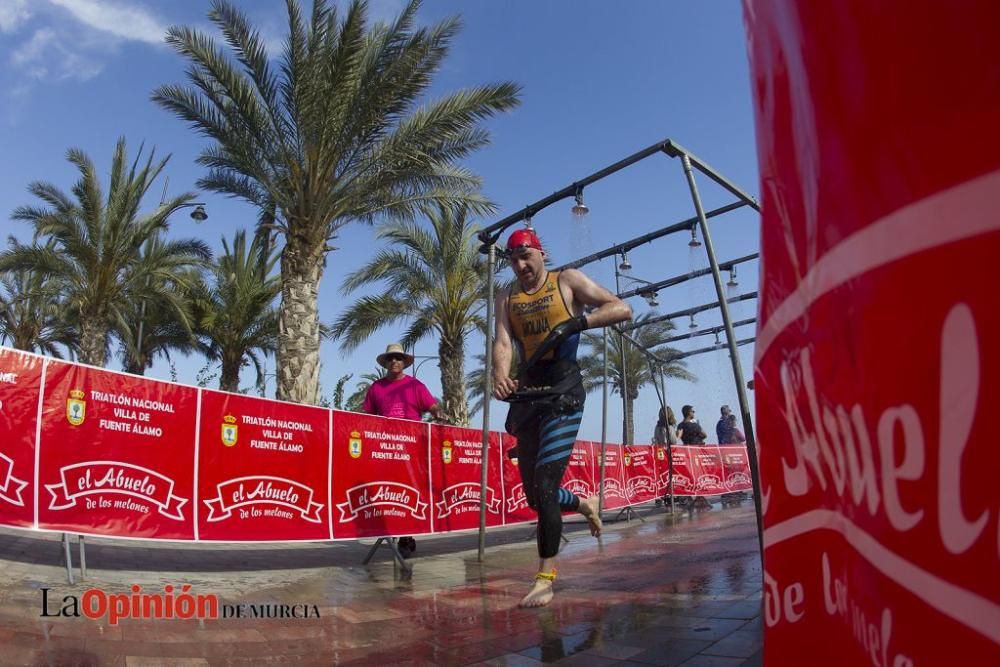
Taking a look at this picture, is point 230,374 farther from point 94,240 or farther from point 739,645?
point 739,645

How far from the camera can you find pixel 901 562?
63 centimetres

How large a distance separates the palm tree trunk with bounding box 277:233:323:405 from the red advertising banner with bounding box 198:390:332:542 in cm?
559

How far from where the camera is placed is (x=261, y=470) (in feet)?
15.6

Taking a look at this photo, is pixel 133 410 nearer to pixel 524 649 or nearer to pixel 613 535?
pixel 524 649

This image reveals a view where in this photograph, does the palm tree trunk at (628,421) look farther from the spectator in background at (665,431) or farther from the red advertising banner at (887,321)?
the red advertising banner at (887,321)

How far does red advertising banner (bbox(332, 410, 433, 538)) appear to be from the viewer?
5.26m

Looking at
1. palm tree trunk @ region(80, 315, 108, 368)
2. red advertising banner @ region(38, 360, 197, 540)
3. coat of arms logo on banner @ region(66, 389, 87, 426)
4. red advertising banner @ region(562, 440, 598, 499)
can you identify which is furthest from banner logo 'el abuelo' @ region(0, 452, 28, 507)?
palm tree trunk @ region(80, 315, 108, 368)

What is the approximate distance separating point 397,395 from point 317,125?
6.05 metres

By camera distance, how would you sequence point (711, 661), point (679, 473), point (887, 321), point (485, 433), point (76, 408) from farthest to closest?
point (679, 473) < point (485, 433) < point (76, 408) < point (711, 661) < point (887, 321)

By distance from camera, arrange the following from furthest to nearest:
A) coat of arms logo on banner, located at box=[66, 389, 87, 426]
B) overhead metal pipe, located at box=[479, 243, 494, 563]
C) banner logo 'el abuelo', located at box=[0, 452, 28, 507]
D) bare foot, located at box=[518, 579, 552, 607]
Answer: overhead metal pipe, located at box=[479, 243, 494, 563] → coat of arms logo on banner, located at box=[66, 389, 87, 426] → banner logo 'el abuelo', located at box=[0, 452, 28, 507] → bare foot, located at box=[518, 579, 552, 607]

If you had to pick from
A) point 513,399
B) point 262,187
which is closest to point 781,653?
point 513,399

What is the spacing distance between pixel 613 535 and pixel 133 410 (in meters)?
5.05

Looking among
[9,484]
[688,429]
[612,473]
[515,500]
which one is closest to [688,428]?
[688,429]

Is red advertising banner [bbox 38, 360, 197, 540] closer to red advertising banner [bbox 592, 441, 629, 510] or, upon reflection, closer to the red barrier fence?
the red barrier fence
